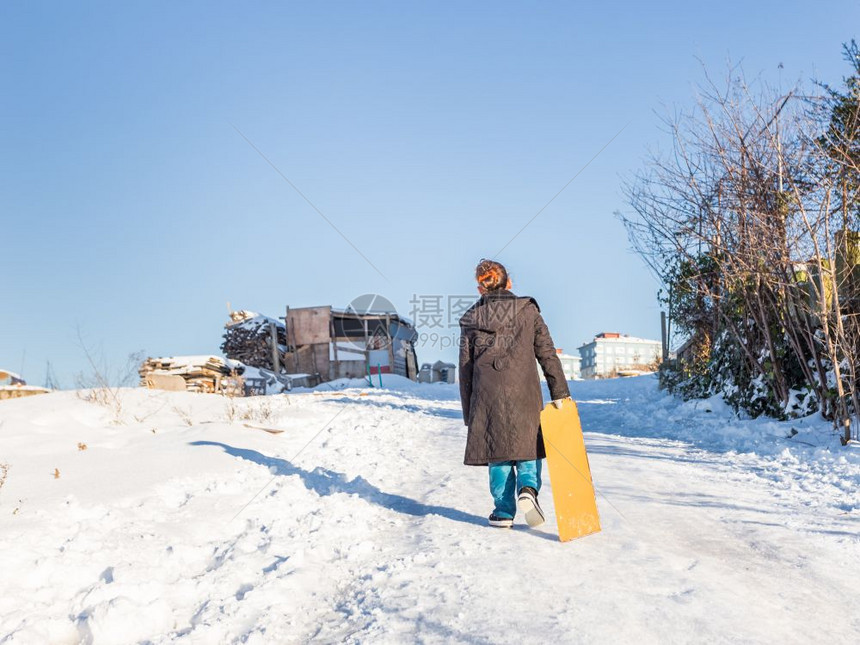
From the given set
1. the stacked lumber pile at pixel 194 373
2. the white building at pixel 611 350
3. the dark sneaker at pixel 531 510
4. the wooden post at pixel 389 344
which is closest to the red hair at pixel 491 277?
the dark sneaker at pixel 531 510

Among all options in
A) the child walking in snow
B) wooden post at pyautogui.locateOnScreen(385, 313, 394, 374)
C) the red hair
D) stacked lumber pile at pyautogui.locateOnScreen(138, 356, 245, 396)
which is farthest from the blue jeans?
wooden post at pyautogui.locateOnScreen(385, 313, 394, 374)

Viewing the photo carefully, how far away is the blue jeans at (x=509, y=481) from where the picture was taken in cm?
455

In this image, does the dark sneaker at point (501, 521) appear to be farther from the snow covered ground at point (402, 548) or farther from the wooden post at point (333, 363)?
the wooden post at point (333, 363)

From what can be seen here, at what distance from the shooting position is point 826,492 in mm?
5297

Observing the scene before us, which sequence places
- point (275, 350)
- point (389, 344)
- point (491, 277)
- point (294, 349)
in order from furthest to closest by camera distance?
1. point (389, 344)
2. point (294, 349)
3. point (275, 350)
4. point (491, 277)

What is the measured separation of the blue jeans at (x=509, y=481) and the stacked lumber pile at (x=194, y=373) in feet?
64.9

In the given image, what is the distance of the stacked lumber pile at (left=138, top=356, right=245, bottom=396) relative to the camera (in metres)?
23.5

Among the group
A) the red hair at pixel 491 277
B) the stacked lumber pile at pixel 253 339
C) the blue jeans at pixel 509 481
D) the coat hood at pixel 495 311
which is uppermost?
the stacked lumber pile at pixel 253 339

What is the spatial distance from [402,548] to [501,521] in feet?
2.62

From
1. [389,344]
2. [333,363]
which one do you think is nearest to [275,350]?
[333,363]

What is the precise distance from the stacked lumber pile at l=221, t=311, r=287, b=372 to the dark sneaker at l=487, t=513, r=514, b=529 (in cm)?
2807

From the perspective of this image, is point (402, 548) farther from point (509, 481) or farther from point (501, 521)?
point (509, 481)

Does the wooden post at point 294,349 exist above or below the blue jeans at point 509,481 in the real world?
above

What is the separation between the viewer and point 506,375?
472 cm
